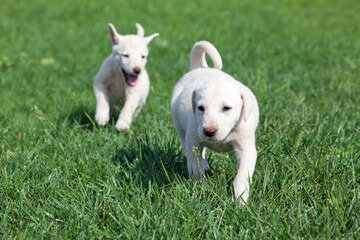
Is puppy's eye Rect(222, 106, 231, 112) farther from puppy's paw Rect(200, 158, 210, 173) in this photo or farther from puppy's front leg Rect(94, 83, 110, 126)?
puppy's front leg Rect(94, 83, 110, 126)

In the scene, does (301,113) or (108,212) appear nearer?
(108,212)

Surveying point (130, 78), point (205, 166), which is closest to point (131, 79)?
point (130, 78)

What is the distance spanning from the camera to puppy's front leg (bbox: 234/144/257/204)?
9.95 ft

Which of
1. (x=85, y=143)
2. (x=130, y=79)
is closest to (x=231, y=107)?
(x=85, y=143)

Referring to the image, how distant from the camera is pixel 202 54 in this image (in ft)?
13.9

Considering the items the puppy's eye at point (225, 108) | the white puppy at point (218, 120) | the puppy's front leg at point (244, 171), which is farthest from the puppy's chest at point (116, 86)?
the puppy's eye at point (225, 108)

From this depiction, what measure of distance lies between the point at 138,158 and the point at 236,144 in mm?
913

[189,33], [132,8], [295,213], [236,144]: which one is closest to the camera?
[295,213]

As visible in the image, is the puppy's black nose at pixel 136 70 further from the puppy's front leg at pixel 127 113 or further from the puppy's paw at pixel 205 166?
the puppy's paw at pixel 205 166

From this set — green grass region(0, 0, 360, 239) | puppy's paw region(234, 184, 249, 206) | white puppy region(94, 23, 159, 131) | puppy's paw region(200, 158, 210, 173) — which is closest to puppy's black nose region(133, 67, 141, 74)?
white puppy region(94, 23, 159, 131)

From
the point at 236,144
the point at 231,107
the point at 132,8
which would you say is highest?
the point at 231,107

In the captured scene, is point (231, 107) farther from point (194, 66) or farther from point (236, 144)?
point (194, 66)

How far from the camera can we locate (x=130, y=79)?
521 cm

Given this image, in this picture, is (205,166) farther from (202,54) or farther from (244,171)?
(202,54)
